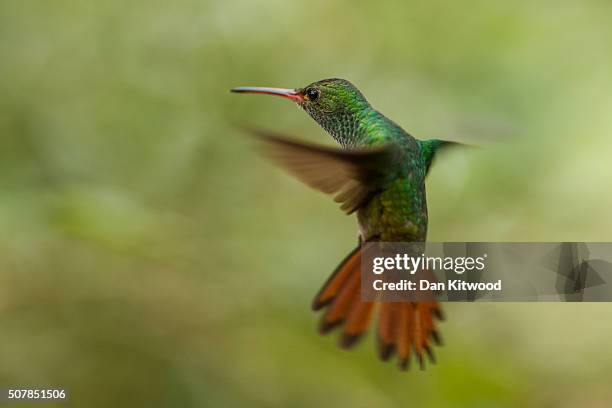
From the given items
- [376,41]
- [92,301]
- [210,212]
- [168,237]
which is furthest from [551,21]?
[92,301]

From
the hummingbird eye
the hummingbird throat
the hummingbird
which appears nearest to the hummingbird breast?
the hummingbird

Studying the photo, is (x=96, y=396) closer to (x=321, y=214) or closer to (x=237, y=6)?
(x=321, y=214)

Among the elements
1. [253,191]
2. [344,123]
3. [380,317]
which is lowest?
[380,317]

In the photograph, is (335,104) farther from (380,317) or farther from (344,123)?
(380,317)

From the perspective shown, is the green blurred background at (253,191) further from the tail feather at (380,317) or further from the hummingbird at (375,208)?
the tail feather at (380,317)

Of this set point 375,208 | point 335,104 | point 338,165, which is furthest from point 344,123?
point 338,165

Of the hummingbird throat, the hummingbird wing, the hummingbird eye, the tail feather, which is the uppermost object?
the hummingbird eye

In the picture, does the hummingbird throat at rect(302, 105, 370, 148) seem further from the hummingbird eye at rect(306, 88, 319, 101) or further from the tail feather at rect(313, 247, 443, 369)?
the tail feather at rect(313, 247, 443, 369)

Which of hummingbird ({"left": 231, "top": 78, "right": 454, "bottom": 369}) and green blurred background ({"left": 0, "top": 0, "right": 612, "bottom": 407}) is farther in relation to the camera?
green blurred background ({"left": 0, "top": 0, "right": 612, "bottom": 407})

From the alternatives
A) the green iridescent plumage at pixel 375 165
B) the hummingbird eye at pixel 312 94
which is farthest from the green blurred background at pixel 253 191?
the hummingbird eye at pixel 312 94
